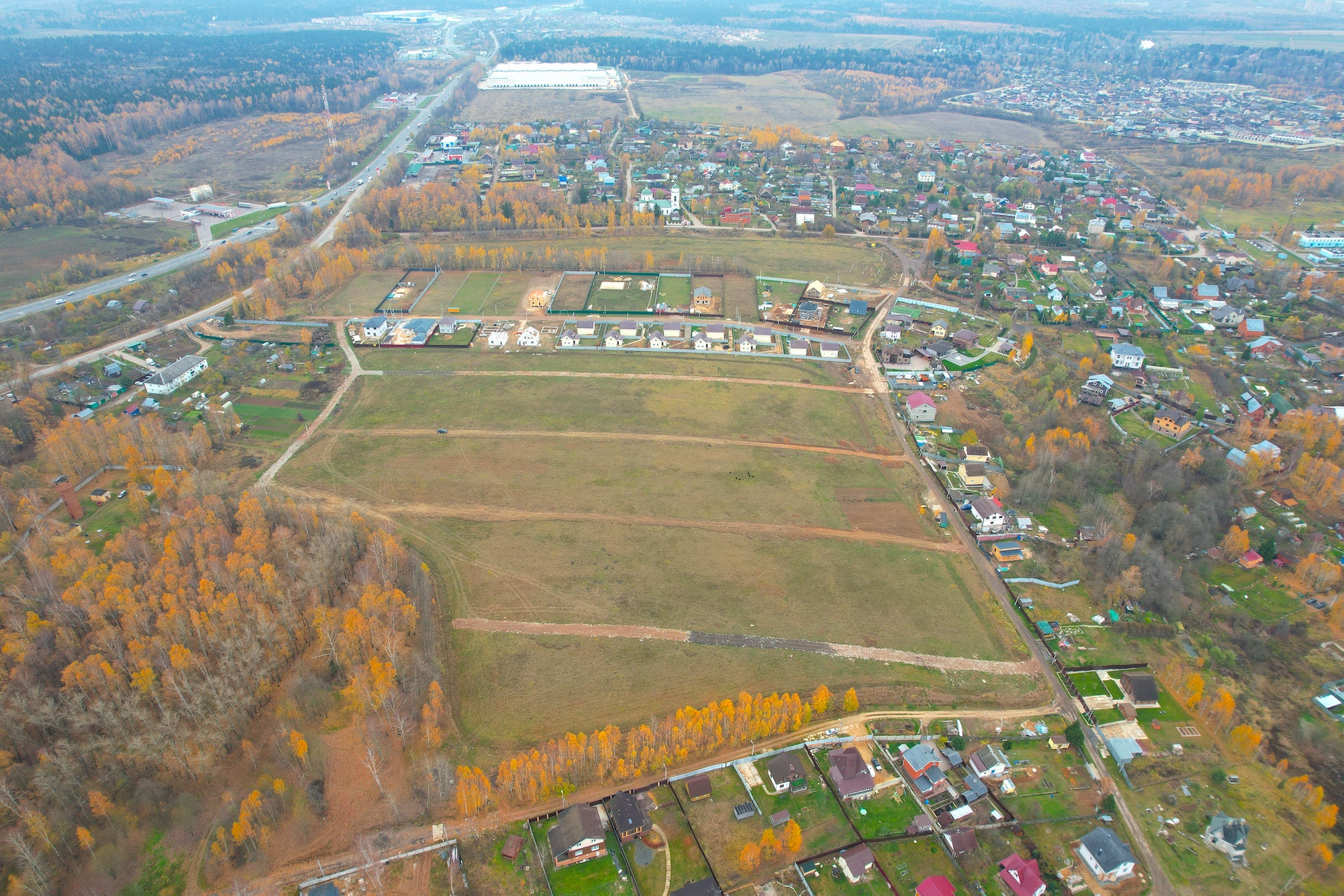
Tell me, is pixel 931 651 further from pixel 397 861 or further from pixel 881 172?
pixel 881 172

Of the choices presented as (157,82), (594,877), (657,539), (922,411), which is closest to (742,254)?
(922,411)

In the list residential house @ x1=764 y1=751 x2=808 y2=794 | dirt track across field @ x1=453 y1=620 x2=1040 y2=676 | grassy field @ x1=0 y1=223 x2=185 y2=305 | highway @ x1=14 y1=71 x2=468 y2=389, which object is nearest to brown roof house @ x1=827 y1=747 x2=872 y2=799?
residential house @ x1=764 y1=751 x2=808 y2=794

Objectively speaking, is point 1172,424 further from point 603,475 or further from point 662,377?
point 603,475

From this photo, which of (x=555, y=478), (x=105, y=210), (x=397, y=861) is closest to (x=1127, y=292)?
(x=555, y=478)

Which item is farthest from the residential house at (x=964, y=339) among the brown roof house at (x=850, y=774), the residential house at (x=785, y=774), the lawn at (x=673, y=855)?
the lawn at (x=673, y=855)

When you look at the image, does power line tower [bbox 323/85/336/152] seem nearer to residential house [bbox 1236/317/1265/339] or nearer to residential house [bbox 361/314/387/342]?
residential house [bbox 361/314/387/342]

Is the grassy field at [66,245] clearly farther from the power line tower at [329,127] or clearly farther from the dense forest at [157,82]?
the power line tower at [329,127]
